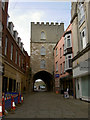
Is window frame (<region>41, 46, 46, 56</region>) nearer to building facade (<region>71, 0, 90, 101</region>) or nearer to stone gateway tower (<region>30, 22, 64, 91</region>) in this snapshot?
stone gateway tower (<region>30, 22, 64, 91</region>)

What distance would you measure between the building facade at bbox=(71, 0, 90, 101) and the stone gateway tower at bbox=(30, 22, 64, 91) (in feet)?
54.0

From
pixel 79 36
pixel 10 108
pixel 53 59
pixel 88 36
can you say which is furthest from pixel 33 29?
pixel 10 108

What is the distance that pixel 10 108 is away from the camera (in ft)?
28.2

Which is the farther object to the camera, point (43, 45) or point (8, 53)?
point (43, 45)

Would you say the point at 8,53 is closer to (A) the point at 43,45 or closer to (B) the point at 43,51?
(B) the point at 43,51

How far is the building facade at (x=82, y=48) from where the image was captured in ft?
41.3

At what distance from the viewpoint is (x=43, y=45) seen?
33.7 meters

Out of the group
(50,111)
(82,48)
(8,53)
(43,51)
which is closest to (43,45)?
(43,51)

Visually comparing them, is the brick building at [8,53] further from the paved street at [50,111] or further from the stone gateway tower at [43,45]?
the stone gateway tower at [43,45]

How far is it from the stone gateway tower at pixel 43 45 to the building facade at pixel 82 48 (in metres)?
16.5

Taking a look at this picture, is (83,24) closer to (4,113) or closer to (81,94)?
(81,94)

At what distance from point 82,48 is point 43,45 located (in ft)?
64.4

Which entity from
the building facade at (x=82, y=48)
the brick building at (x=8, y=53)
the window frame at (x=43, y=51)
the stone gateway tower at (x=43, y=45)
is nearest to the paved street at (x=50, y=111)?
the building facade at (x=82, y=48)

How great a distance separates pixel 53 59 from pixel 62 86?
9272 millimetres
